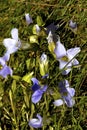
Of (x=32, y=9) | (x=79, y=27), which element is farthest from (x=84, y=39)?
(x=32, y=9)

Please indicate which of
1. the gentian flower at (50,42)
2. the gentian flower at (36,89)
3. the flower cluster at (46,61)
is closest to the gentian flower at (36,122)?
the flower cluster at (46,61)

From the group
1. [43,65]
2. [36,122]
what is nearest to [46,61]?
[43,65]

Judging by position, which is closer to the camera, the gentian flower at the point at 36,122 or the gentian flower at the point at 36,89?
the gentian flower at the point at 36,89

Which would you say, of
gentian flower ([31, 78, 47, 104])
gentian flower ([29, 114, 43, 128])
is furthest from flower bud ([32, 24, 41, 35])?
gentian flower ([29, 114, 43, 128])

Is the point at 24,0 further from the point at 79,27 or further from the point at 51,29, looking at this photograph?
the point at 51,29

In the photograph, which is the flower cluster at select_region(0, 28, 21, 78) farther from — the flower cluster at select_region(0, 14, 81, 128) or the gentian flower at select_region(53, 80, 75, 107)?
the gentian flower at select_region(53, 80, 75, 107)

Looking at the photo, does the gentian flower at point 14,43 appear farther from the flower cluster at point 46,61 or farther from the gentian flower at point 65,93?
the gentian flower at point 65,93

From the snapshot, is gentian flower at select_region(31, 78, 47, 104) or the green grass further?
the green grass

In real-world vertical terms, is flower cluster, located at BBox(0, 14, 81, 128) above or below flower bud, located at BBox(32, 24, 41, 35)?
below
